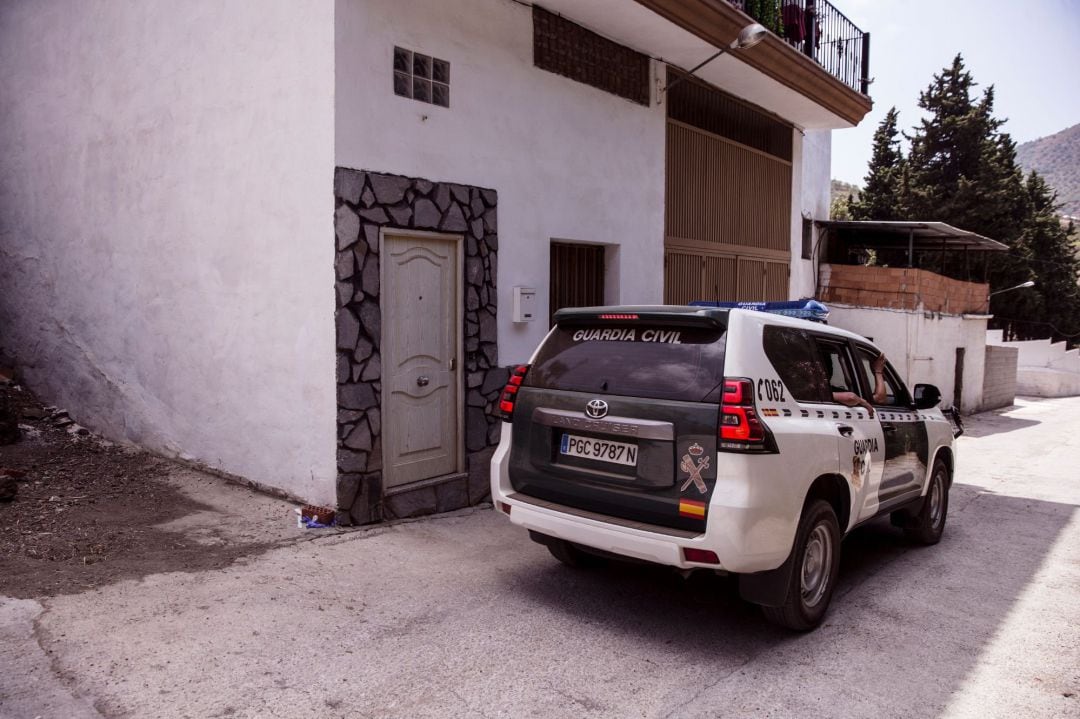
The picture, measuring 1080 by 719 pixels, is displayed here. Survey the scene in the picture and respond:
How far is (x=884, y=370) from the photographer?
5.90m

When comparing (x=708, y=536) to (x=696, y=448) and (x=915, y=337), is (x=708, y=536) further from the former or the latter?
(x=915, y=337)

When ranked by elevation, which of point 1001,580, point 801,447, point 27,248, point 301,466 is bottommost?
point 1001,580

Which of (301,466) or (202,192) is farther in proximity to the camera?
(202,192)

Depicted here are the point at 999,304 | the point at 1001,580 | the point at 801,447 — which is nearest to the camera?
the point at 801,447

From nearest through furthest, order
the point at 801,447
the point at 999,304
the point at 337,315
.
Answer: the point at 801,447, the point at 337,315, the point at 999,304

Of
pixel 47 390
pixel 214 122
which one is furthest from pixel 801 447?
pixel 47 390

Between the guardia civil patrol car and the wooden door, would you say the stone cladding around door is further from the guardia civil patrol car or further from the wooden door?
the guardia civil patrol car

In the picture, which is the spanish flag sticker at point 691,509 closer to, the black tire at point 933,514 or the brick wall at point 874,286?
the black tire at point 933,514

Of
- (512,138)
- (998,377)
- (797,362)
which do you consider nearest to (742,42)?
(512,138)

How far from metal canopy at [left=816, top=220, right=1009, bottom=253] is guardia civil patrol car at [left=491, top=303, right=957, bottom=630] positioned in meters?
12.9

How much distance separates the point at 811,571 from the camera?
4578 millimetres

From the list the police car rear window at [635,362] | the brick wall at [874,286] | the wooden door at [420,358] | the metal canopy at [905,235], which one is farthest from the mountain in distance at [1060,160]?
the police car rear window at [635,362]

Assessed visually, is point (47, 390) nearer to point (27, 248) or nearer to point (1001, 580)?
point (27, 248)

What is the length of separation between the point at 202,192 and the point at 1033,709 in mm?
7366
